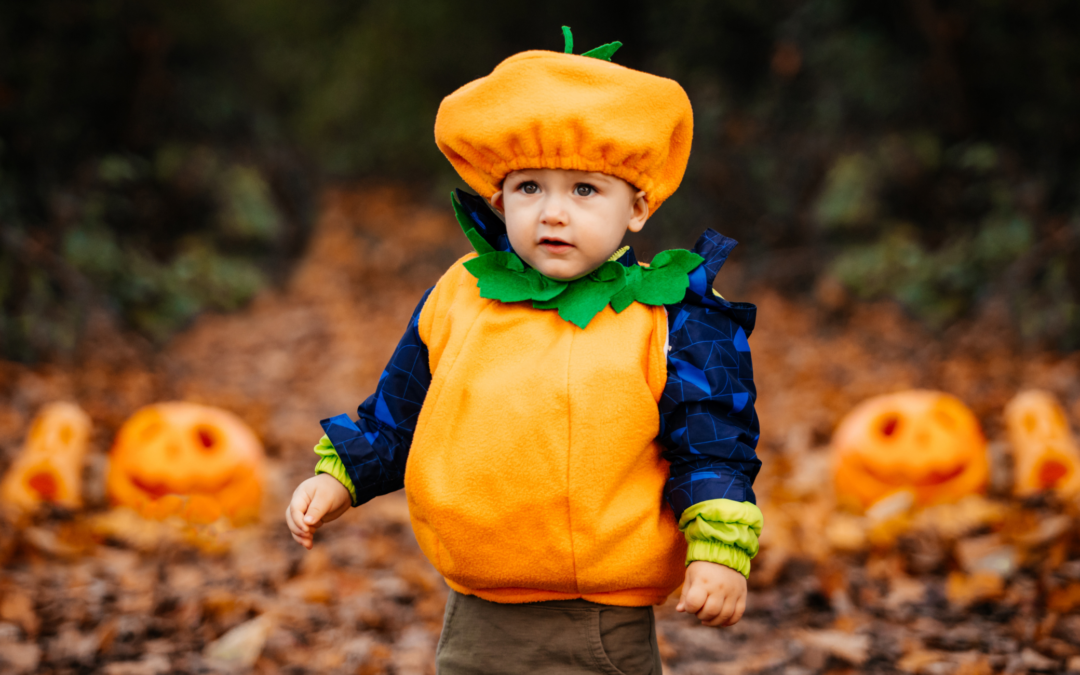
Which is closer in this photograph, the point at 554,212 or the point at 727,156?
the point at 554,212

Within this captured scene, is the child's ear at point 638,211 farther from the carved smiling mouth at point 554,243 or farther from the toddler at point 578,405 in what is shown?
the carved smiling mouth at point 554,243

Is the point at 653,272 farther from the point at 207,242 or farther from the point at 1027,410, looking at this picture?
the point at 207,242

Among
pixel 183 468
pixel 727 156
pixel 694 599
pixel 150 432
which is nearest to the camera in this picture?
pixel 694 599

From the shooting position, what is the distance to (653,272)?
184 centimetres

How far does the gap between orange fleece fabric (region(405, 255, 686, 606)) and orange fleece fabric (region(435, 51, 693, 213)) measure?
0.98ft

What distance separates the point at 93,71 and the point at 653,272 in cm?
795

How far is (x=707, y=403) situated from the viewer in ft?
5.73

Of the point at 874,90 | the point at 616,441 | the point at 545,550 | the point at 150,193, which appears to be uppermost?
the point at 874,90

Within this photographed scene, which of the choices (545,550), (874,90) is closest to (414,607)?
(545,550)

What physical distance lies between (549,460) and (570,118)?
2.17 ft

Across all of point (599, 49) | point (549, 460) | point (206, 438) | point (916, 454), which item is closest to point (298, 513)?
point (549, 460)

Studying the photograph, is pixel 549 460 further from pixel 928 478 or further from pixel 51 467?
pixel 51 467

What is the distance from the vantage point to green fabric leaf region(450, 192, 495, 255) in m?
1.90

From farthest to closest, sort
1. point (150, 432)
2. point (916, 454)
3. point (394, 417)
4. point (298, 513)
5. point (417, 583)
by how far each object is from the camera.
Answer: point (150, 432) → point (916, 454) → point (417, 583) → point (394, 417) → point (298, 513)
